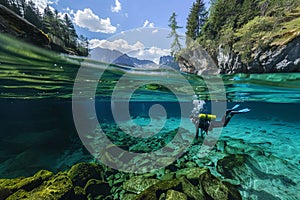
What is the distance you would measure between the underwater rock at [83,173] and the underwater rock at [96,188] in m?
0.46

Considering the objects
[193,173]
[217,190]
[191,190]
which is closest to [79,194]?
[191,190]

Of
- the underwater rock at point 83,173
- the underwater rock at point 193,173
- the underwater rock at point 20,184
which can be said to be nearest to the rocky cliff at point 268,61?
the underwater rock at point 193,173

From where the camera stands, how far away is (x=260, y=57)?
10.0 m

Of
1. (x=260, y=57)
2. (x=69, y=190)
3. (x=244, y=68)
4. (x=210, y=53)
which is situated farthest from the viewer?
(x=210, y=53)

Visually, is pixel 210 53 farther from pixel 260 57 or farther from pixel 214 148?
pixel 214 148

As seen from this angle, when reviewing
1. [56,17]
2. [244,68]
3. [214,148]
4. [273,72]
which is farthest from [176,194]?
[56,17]

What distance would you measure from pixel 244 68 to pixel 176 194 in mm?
10364

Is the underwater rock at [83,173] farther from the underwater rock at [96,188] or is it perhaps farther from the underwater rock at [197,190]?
the underwater rock at [197,190]

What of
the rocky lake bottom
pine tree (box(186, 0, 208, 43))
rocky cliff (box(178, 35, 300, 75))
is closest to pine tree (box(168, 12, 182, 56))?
rocky cliff (box(178, 35, 300, 75))

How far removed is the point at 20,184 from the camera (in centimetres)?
589

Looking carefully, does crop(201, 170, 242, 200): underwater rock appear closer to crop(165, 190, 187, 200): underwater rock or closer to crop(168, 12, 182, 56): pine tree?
crop(165, 190, 187, 200): underwater rock

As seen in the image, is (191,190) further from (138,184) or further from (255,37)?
(255,37)

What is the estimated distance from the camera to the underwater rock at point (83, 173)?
666 centimetres

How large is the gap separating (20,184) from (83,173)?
2.36 meters
